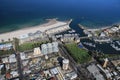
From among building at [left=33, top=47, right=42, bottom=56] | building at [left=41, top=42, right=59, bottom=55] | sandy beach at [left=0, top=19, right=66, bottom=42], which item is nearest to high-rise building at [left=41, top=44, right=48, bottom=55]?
building at [left=41, top=42, right=59, bottom=55]

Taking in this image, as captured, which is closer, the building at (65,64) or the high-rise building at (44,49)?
the building at (65,64)

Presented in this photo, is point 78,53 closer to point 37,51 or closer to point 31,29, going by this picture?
point 37,51

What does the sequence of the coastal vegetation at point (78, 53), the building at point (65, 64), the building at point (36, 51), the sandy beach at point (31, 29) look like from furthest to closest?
1. the sandy beach at point (31, 29)
2. the building at point (36, 51)
3. the coastal vegetation at point (78, 53)
4. the building at point (65, 64)

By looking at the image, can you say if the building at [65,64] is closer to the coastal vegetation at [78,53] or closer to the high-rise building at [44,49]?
the coastal vegetation at [78,53]

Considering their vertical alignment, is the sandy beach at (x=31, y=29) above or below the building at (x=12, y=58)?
above

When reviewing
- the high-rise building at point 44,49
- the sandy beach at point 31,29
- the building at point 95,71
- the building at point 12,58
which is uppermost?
the sandy beach at point 31,29

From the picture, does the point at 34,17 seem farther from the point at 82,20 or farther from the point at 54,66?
the point at 54,66

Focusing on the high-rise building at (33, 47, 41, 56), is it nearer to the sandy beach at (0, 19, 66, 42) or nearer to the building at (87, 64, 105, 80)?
the sandy beach at (0, 19, 66, 42)

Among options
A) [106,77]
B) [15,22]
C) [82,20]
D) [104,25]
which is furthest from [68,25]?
[106,77]

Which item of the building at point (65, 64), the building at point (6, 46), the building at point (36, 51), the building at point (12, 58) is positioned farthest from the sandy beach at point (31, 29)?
the building at point (65, 64)
